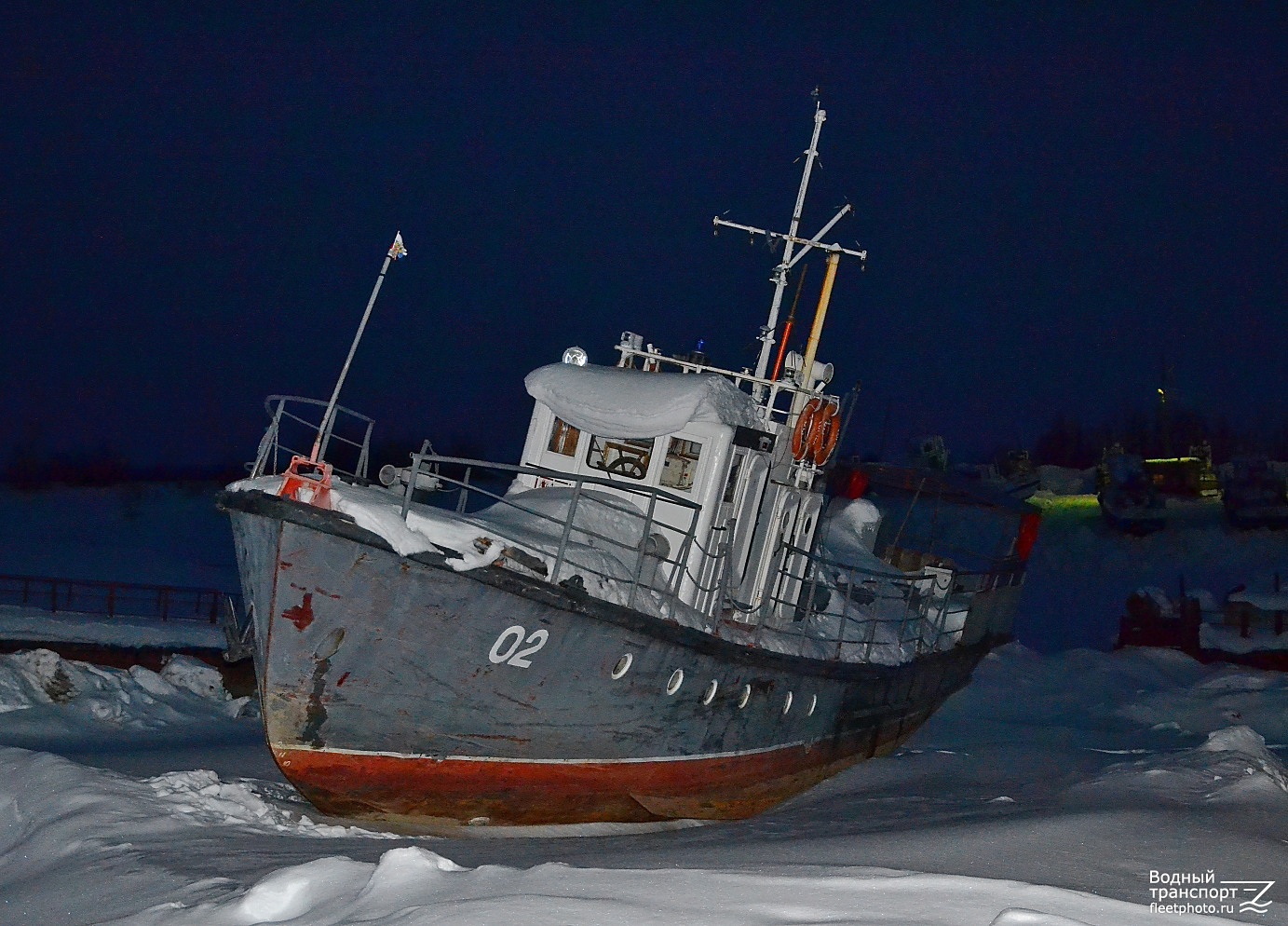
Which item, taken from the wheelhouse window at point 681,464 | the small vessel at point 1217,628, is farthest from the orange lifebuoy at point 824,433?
the small vessel at point 1217,628

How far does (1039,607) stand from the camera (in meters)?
34.8

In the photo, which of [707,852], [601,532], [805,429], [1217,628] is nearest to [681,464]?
[601,532]

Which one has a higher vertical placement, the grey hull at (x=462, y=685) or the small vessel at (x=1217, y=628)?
the small vessel at (x=1217, y=628)

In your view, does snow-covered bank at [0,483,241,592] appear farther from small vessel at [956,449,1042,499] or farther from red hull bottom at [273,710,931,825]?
small vessel at [956,449,1042,499]

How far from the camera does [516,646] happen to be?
816 centimetres

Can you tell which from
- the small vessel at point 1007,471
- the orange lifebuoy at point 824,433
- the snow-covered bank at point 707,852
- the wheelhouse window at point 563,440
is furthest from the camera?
the small vessel at point 1007,471

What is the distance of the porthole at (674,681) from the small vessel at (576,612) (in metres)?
0.03

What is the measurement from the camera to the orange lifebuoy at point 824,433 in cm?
1152

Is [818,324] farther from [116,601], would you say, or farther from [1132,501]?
[1132,501]

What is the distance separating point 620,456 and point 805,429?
6.17 feet

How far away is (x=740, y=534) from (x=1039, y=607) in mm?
26130

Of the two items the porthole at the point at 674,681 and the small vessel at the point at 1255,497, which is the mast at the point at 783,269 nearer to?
the porthole at the point at 674,681

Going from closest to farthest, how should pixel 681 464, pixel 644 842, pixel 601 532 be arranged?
pixel 644 842 < pixel 601 532 < pixel 681 464

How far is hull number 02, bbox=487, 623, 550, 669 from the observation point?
810cm
